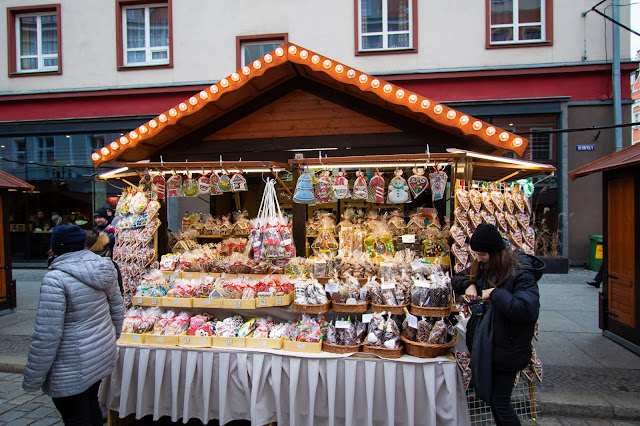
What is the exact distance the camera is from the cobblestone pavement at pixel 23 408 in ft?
12.4

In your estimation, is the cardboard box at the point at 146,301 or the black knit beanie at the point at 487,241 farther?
the cardboard box at the point at 146,301

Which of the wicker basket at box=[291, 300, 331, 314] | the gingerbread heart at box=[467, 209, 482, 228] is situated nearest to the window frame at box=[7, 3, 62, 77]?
the wicker basket at box=[291, 300, 331, 314]

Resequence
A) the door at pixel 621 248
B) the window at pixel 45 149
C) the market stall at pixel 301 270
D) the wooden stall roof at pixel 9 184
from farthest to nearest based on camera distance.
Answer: the window at pixel 45 149, the wooden stall roof at pixel 9 184, the door at pixel 621 248, the market stall at pixel 301 270

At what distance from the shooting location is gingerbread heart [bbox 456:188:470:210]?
14.0 ft

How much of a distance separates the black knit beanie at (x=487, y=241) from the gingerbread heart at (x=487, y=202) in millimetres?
1735

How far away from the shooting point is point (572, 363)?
481cm

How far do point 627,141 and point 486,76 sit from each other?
3.79 m

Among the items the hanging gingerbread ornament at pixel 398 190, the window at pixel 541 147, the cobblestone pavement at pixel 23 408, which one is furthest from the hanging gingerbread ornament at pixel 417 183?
the window at pixel 541 147

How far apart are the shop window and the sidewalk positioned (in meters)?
7.63

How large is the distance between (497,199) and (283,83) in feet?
10.1

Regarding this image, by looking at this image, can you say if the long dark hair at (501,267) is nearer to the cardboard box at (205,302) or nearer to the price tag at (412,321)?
the price tag at (412,321)

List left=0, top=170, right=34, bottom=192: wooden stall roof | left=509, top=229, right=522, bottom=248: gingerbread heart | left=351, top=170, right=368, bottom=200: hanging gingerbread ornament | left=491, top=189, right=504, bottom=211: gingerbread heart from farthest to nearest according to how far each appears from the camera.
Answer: left=0, top=170, right=34, bottom=192: wooden stall roof → left=509, top=229, right=522, bottom=248: gingerbread heart → left=491, top=189, right=504, bottom=211: gingerbread heart → left=351, top=170, right=368, bottom=200: hanging gingerbread ornament

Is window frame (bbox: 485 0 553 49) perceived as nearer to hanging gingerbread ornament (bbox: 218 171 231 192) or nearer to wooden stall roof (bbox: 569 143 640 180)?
wooden stall roof (bbox: 569 143 640 180)

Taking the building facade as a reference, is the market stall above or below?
below
